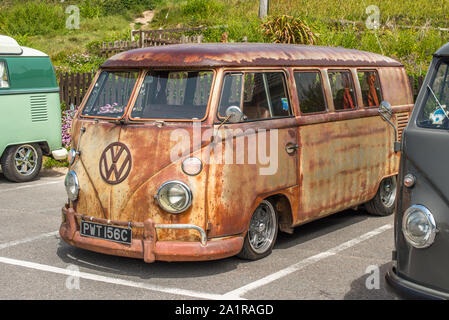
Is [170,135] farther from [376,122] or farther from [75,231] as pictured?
[376,122]

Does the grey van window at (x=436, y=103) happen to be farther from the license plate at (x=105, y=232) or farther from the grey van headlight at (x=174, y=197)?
the license plate at (x=105, y=232)

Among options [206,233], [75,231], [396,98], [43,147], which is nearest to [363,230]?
[396,98]

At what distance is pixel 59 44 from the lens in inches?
1122

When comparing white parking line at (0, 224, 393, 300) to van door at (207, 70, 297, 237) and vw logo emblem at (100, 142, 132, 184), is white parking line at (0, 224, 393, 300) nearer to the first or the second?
van door at (207, 70, 297, 237)

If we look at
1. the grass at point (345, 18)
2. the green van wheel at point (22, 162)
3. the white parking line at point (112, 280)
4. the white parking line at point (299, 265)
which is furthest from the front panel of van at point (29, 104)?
the grass at point (345, 18)

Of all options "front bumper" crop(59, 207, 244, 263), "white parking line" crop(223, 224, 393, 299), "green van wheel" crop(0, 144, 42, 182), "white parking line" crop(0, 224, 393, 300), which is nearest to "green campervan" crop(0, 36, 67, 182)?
"green van wheel" crop(0, 144, 42, 182)

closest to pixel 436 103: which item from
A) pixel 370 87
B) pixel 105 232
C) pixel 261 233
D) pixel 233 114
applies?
pixel 233 114

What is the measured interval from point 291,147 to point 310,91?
799 mm

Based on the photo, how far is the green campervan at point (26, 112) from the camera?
10727 mm

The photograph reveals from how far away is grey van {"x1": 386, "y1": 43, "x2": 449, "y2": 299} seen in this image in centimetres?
420

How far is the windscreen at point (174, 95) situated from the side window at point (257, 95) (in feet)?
0.65

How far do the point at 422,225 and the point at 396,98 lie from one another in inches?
191

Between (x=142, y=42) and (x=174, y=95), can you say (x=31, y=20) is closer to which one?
(x=142, y=42)

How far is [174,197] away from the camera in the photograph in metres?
5.95
